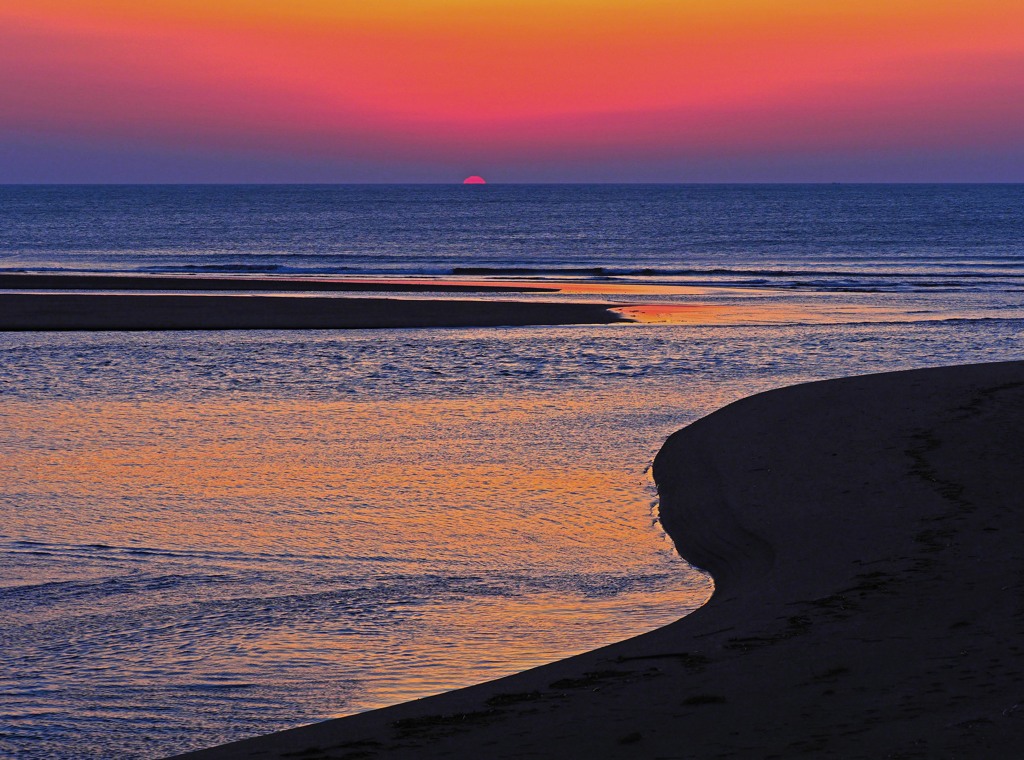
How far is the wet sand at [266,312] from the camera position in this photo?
30062 millimetres

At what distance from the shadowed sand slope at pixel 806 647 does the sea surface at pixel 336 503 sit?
555mm

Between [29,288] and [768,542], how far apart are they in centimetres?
3737

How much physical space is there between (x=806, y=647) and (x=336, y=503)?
584cm

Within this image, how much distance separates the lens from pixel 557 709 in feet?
20.1

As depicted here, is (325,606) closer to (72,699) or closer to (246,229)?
(72,699)

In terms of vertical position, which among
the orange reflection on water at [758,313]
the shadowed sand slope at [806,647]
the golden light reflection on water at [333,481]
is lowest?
the golden light reflection on water at [333,481]

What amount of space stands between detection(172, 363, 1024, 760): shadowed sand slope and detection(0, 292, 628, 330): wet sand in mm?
19022

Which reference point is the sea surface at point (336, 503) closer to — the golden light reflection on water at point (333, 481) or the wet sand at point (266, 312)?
the golden light reflection on water at point (333, 481)

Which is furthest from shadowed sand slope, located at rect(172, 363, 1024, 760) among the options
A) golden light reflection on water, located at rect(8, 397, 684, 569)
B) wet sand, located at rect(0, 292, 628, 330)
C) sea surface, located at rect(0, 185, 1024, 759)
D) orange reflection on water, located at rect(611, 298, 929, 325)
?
orange reflection on water, located at rect(611, 298, 929, 325)

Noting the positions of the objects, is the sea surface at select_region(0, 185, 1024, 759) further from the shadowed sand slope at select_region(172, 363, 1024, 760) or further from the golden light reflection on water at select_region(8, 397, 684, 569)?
the shadowed sand slope at select_region(172, 363, 1024, 760)

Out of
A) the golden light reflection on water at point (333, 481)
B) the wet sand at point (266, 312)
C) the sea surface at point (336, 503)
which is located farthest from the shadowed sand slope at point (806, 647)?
the wet sand at point (266, 312)

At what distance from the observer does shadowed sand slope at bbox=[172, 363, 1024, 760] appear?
5.53 meters

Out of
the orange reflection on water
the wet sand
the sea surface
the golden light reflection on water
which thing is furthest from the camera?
the orange reflection on water

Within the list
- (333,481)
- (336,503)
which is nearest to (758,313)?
(333,481)
